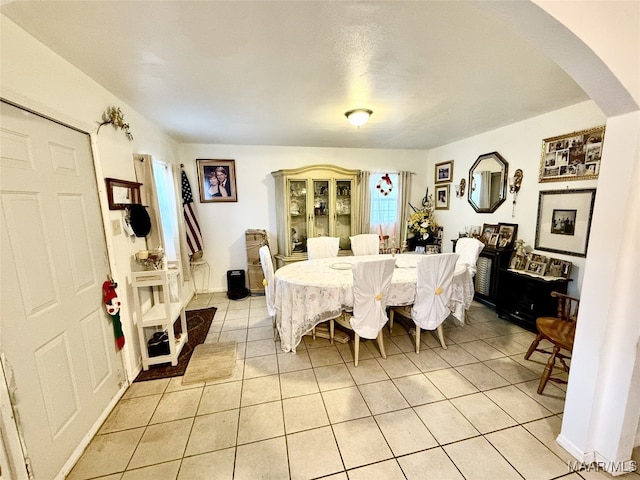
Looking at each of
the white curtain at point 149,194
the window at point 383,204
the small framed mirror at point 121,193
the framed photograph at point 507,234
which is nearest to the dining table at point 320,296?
the framed photograph at point 507,234

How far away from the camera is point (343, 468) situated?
1416 millimetres

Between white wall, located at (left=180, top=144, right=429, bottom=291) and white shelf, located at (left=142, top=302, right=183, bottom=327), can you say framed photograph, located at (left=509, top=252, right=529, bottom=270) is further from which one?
white shelf, located at (left=142, top=302, right=183, bottom=327)

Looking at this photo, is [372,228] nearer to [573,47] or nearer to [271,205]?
[271,205]

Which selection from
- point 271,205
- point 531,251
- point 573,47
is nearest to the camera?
point 573,47

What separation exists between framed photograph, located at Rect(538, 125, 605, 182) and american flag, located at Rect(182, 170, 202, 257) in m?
4.42

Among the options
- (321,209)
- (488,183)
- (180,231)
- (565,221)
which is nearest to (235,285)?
(180,231)

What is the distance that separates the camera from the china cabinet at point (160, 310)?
215 centimetres

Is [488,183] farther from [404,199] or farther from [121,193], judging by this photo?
[121,193]

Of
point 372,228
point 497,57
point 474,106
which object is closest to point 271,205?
point 372,228

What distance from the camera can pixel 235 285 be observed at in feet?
A: 12.9

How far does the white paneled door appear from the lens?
1198mm

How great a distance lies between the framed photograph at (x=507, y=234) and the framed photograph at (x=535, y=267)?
1.14 feet

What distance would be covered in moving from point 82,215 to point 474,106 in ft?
11.0

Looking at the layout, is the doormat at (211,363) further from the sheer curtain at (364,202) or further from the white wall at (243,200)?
the sheer curtain at (364,202)
